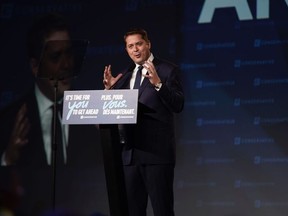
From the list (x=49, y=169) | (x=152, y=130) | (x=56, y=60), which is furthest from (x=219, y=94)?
(x=152, y=130)

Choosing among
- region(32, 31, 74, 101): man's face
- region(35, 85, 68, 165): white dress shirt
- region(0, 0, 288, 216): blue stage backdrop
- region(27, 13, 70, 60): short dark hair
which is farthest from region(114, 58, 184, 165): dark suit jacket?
region(27, 13, 70, 60): short dark hair

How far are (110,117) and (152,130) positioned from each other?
1.18ft

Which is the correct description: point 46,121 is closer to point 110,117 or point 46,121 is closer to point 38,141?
point 38,141

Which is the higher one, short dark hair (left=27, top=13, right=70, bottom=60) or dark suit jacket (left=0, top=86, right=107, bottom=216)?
short dark hair (left=27, top=13, right=70, bottom=60)

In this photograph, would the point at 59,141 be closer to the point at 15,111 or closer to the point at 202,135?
the point at 15,111

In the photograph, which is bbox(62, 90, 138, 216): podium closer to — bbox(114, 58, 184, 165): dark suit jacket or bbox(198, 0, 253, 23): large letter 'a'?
bbox(114, 58, 184, 165): dark suit jacket

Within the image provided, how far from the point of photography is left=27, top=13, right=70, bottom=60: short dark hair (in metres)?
6.26

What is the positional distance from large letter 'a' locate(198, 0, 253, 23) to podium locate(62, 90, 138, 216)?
8.21 ft

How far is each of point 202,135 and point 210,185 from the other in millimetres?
462

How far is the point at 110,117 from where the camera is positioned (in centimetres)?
334

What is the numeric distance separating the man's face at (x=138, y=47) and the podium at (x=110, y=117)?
0.44m

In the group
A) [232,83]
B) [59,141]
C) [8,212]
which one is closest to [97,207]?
[59,141]

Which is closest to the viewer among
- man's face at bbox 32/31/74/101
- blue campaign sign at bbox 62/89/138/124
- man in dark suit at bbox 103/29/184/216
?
blue campaign sign at bbox 62/89/138/124

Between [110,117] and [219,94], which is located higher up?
[110,117]
